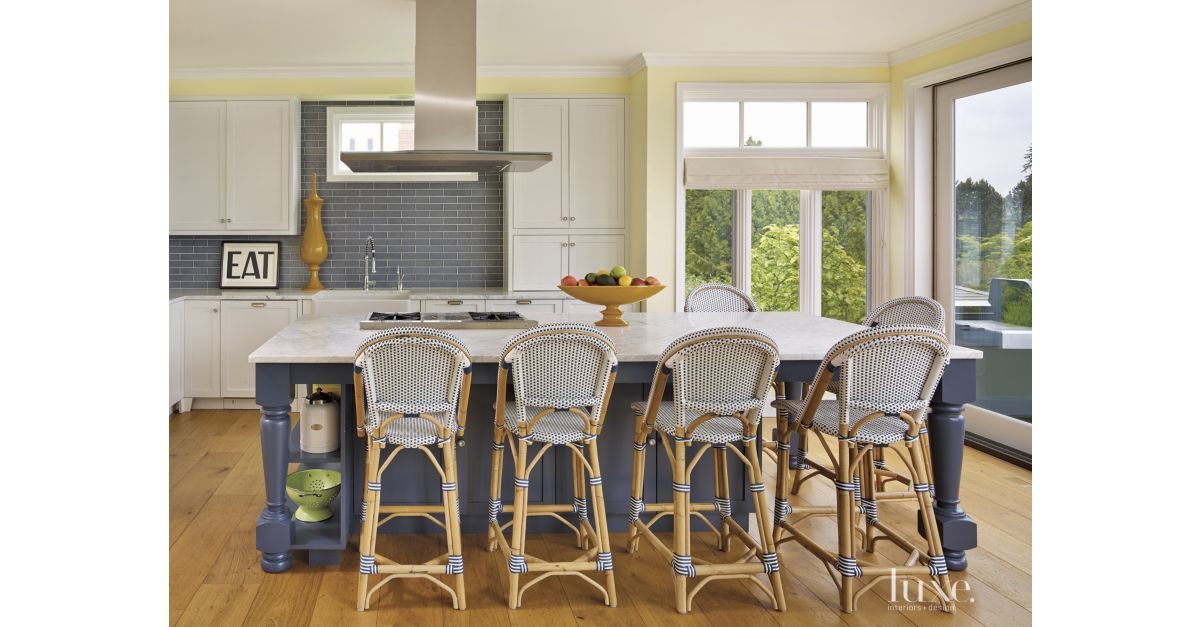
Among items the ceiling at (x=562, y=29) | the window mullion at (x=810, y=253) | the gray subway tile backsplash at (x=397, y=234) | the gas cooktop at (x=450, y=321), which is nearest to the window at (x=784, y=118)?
the ceiling at (x=562, y=29)

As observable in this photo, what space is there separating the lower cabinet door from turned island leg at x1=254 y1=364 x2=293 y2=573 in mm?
3026

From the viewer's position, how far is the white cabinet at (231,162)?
579cm

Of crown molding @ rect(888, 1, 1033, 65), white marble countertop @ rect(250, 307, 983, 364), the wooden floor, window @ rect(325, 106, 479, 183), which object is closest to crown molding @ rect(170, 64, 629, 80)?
window @ rect(325, 106, 479, 183)

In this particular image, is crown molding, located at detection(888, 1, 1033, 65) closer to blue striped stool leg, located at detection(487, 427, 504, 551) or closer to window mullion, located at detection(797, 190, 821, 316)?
window mullion, located at detection(797, 190, 821, 316)

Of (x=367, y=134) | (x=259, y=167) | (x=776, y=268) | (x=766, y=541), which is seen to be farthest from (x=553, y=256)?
(x=766, y=541)

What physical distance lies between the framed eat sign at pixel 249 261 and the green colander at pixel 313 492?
11.3 ft

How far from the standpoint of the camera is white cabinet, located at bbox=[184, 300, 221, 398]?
222 inches

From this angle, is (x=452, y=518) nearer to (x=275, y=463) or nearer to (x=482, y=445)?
(x=482, y=445)

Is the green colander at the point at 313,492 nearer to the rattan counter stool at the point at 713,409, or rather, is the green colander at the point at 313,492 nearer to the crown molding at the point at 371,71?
the rattan counter stool at the point at 713,409

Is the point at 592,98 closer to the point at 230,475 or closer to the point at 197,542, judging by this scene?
the point at 230,475

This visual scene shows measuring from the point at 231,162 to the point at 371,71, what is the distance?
1.19 m

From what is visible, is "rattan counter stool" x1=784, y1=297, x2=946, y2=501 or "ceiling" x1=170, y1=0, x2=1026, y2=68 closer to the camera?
"rattan counter stool" x1=784, y1=297, x2=946, y2=501
